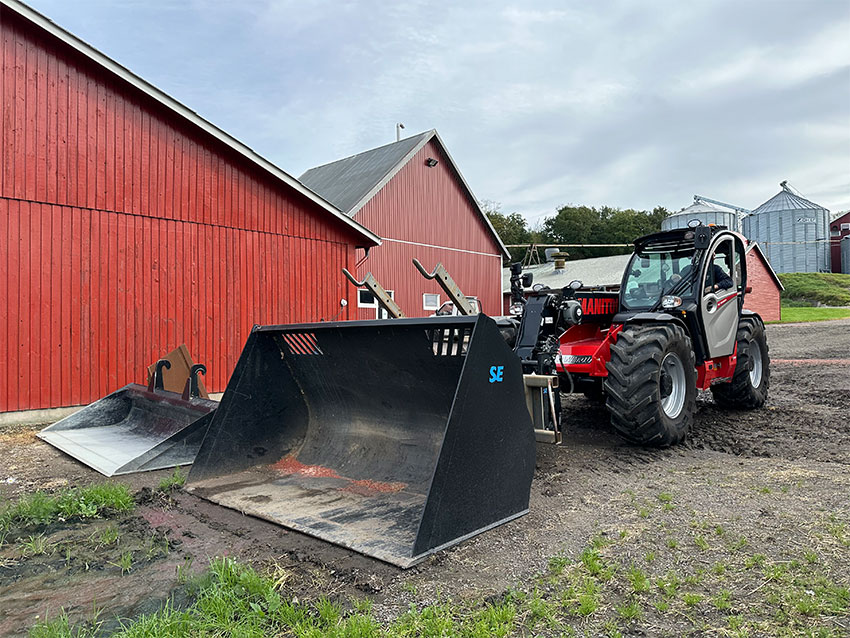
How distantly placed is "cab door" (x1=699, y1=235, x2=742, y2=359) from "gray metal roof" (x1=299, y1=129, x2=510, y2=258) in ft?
37.7

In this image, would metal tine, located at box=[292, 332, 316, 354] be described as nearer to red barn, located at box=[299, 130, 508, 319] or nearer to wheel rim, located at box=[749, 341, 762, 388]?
wheel rim, located at box=[749, 341, 762, 388]

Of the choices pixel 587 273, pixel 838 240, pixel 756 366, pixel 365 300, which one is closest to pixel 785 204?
pixel 838 240

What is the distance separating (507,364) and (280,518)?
5.54ft

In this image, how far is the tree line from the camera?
51.2 meters

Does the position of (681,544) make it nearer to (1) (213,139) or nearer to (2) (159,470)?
(2) (159,470)

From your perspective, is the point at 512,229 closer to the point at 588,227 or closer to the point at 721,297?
the point at 588,227

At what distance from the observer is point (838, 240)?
153ft

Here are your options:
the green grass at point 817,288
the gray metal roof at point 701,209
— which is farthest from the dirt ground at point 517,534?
the gray metal roof at point 701,209

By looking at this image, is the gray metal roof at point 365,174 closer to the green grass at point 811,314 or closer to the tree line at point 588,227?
the green grass at point 811,314

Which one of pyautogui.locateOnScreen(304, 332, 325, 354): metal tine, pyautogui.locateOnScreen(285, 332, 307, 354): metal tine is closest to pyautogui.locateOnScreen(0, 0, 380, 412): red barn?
pyautogui.locateOnScreen(285, 332, 307, 354): metal tine

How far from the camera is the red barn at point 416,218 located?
693 inches

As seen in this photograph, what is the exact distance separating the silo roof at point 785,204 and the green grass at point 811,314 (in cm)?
1363

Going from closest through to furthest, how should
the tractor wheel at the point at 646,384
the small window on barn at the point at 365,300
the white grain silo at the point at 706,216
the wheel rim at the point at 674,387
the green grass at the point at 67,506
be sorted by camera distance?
the green grass at the point at 67,506 < the tractor wheel at the point at 646,384 < the wheel rim at the point at 674,387 < the small window on barn at the point at 365,300 < the white grain silo at the point at 706,216

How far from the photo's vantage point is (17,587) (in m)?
2.97
